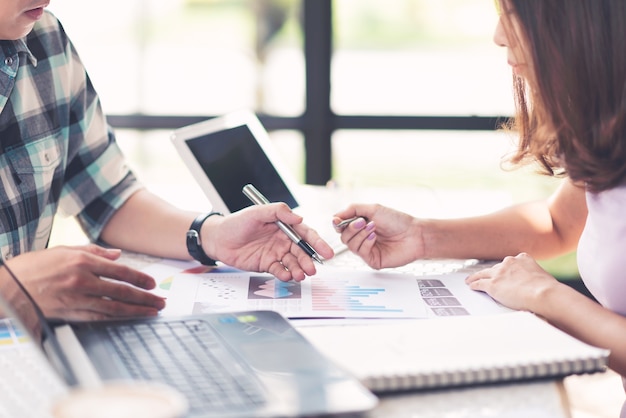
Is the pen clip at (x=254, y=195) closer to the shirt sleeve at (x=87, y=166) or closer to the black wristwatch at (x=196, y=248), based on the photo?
the black wristwatch at (x=196, y=248)

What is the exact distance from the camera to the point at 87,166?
4.71 feet

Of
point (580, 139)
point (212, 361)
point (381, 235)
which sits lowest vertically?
point (381, 235)

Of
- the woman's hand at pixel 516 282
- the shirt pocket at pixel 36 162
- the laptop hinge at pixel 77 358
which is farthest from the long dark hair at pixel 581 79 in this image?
the shirt pocket at pixel 36 162

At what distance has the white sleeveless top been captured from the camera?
3.52 ft

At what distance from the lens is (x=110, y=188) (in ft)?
4.72

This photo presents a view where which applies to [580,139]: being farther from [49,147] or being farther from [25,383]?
[49,147]

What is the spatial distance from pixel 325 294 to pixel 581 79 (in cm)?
44

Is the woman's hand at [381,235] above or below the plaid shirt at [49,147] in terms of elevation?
below

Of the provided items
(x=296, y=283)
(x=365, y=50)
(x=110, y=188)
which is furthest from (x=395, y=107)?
(x=296, y=283)

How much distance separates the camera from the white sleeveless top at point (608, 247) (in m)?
1.07

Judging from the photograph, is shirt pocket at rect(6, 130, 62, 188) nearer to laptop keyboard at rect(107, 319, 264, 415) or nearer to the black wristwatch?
the black wristwatch

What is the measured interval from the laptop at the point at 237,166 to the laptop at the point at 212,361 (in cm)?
45

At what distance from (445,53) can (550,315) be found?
2019 millimetres

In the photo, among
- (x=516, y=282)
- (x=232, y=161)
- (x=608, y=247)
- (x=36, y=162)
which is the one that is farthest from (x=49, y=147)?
(x=608, y=247)
